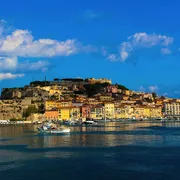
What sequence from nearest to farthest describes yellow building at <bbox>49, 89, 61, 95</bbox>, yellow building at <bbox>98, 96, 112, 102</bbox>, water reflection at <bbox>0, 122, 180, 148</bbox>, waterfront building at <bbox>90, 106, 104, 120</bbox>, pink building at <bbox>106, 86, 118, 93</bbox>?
water reflection at <bbox>0, 122, 180, 148</bbox> < waterfront building at <bbox>90, 106, 104, 120</bbox> < yellow building at <bbox>49, 89, 61, 95</bbox> < yellow building at <bbox>98, 96, 112, 102</bbox> < pink building at <bbox>106, 86, 118, 93</bbox>

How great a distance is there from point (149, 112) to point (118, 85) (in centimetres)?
2035

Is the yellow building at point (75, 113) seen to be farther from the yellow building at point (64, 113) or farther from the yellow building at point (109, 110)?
the yellow building at point (109, 110)

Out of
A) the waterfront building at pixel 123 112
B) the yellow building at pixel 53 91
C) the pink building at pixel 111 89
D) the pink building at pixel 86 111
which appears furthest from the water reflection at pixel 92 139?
the pink building at pixel 111 89

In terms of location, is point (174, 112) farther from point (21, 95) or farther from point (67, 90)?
point (21, 95)

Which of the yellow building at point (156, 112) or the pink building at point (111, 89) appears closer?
the yellow building at point (156, 112)

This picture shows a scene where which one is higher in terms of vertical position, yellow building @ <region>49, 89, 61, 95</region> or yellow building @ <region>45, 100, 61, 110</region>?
yellow building @ <region>49, 89, 61, 95</region>

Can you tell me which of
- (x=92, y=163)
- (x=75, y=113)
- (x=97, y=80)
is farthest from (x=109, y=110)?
(x=92, y=163)

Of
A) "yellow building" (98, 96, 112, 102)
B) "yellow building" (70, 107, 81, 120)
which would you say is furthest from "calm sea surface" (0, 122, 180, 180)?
"yellow building" (98, 96, 112, 102)

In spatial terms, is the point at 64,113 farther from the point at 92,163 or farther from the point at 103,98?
the point at 92,163

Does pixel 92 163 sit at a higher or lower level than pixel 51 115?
lower

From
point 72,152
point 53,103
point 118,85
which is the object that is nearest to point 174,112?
point 118,85

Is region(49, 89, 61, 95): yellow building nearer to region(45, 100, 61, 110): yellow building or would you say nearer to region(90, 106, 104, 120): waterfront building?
region(45, 100, 61, 110): yellow building

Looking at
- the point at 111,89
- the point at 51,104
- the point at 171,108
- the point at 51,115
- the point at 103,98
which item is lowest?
the point at 51,115

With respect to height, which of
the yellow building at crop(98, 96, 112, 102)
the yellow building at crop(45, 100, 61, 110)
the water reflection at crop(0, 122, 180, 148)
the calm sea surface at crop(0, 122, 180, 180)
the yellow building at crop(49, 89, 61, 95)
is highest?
the yellow building at crop(49, 89, 61, 95)
